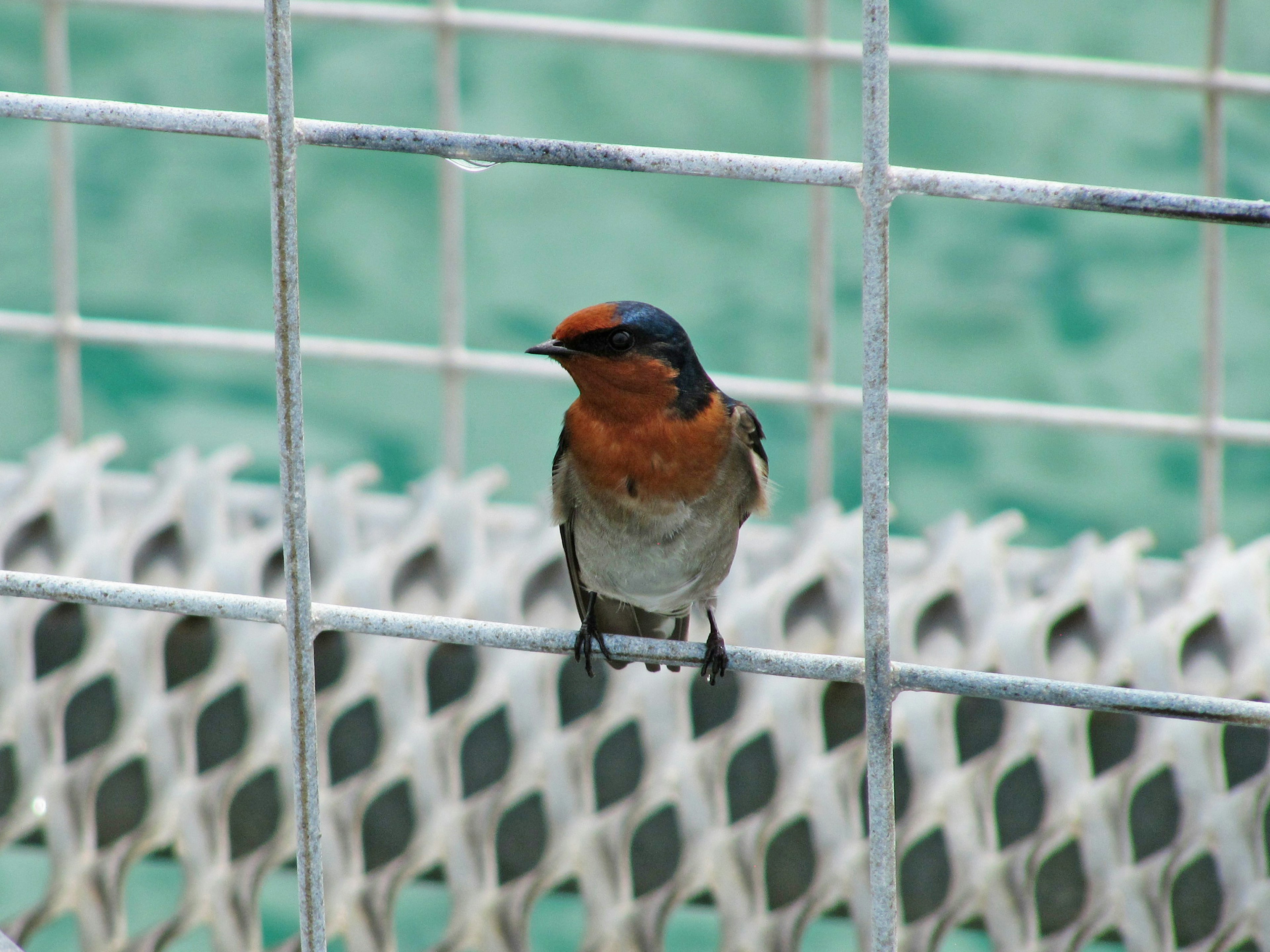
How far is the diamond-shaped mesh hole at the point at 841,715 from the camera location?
3.00 meters

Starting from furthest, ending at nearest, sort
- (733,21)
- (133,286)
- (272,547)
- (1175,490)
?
(733,21) → (133,286) → (1175,490) → (272,547)

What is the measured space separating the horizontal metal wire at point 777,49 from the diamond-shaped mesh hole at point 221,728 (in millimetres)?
1377

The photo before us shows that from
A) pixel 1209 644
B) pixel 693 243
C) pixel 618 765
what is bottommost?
pixel 618 765

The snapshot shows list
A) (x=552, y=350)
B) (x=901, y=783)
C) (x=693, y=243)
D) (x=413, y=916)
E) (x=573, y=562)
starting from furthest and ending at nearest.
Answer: (x=693, y=243) < (x=413, y=916) < (x=901, y=783) < (x=573, y=562) < (x=552, y=350)

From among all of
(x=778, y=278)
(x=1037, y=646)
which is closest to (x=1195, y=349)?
(x=778, y=278)

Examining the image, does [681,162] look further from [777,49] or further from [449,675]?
[449,675]

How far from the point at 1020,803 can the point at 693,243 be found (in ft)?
28.1

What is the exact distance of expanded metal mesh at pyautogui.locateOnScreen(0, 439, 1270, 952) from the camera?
2.86 meters

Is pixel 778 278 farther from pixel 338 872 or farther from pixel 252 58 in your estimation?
pixel 338 872

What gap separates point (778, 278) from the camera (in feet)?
36.2

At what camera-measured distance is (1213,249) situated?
2.94m

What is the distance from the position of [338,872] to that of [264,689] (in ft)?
1.35

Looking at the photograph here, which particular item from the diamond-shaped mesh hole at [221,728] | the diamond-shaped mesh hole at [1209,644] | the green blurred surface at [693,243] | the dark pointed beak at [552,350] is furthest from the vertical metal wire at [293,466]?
the green blurred surface at [693,243]

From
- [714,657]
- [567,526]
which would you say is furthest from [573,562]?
[714,657]
